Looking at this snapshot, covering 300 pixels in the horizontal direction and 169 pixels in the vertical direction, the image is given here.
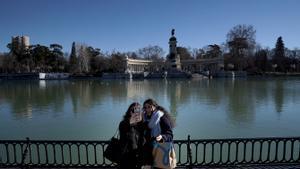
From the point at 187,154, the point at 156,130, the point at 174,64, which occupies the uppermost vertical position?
the point at 174,64

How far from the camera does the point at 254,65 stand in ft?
311

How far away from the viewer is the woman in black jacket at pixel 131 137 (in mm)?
4672

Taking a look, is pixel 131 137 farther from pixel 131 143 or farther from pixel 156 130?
pixel 156 130

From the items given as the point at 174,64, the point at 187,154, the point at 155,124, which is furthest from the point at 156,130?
the point at 174,64

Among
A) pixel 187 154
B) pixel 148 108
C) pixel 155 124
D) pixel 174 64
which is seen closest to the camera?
pixel 155 124

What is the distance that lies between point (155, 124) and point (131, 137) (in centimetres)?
52

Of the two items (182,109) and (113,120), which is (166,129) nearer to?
(113,120)

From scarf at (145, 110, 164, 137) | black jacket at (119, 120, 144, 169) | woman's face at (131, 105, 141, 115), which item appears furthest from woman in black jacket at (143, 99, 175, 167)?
woman's face at (131, 105, 141, 115)

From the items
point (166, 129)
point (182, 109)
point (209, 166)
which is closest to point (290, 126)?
point (182, 109)

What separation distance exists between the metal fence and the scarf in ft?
3.09

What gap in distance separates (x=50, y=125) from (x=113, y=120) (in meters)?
3.13

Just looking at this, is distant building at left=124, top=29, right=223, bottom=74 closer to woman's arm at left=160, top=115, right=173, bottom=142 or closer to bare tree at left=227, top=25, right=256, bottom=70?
bare tree at left=227, top=25, right=256, bottom=70

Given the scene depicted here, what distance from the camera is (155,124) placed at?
16.5 feet

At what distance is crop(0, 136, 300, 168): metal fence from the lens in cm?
622
